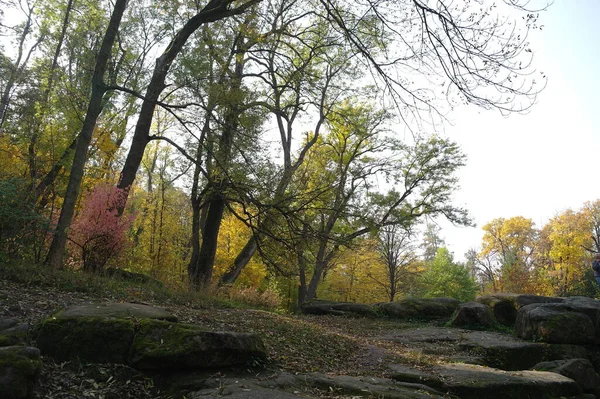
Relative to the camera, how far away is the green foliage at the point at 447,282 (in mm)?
30578

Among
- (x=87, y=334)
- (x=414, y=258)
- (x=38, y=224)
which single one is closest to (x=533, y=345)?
(x=87, y=334)

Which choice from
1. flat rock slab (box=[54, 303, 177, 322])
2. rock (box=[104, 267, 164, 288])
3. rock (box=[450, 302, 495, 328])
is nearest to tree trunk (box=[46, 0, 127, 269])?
rock (box=[104, 267, 164, 288])

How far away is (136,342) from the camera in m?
3.63

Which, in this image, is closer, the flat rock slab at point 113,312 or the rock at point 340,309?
the flat rock slab at point 113,312

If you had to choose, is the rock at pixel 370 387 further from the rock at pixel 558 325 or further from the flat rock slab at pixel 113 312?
the rock at pixel 558 325

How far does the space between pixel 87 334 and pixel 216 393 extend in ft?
4.67

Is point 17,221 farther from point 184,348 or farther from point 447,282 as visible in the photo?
point 447,282

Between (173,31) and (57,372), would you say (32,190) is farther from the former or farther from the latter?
(173,31)

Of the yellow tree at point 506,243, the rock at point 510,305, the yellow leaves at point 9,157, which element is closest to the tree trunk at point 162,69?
the yellow leaves at point 9,157

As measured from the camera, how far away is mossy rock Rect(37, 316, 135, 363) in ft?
11.5

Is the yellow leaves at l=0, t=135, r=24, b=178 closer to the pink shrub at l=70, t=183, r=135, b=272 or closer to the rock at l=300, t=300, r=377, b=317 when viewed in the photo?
the pink shrub at l=70, t=183, r=135, b=272

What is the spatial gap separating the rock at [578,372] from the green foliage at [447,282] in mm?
24388

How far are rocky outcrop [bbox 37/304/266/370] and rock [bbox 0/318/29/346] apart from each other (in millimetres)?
131

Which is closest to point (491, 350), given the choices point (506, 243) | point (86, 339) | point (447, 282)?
point (86, 339)
